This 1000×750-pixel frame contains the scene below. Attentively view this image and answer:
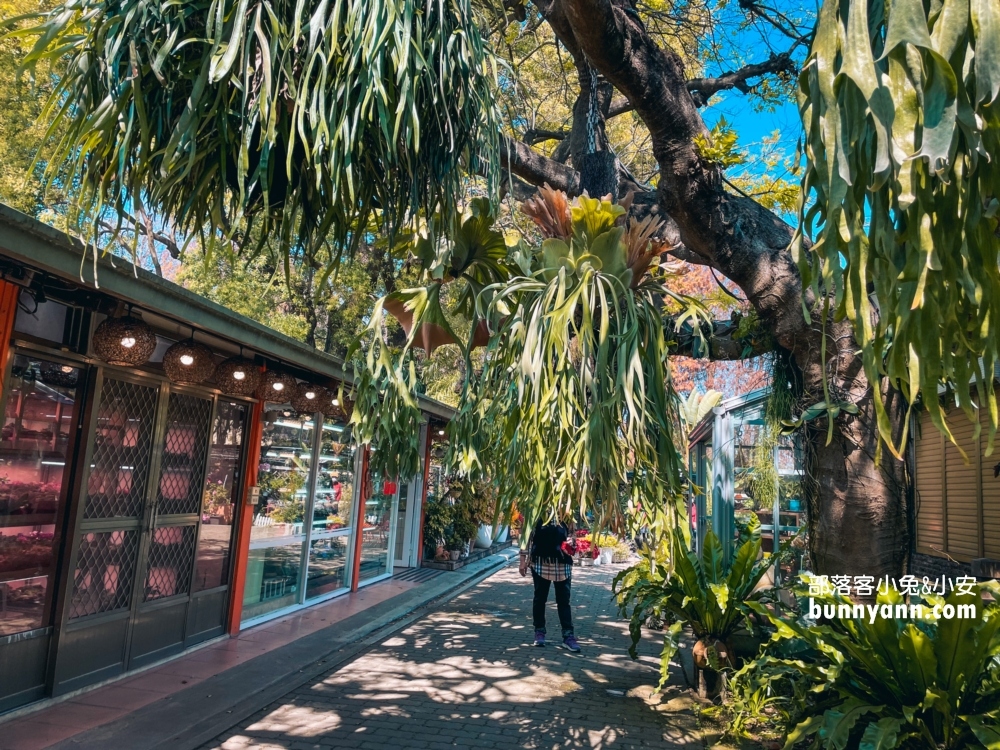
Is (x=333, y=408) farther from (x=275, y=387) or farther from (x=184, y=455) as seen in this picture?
(x=184, y=455)

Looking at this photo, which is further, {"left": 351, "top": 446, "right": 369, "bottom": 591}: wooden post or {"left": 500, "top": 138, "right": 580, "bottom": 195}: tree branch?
{"left": 351, "top": 446, "right": 369, "bottom": 591}: wooden post

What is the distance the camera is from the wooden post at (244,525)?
7234 mm

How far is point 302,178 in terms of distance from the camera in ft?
6.98

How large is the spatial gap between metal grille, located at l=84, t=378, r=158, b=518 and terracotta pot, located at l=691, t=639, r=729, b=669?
4.83m

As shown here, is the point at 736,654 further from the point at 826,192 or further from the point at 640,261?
the point at 826,192

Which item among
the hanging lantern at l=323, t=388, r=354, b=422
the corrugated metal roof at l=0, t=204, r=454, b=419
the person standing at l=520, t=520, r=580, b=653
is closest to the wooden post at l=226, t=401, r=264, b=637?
the corrugated metal roof at l=0, t=204, r=454, b=419

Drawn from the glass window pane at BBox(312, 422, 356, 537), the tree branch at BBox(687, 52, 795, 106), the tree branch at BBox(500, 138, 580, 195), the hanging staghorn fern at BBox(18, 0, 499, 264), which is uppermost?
the tree branch at BBox(687, 52, 795, 106)

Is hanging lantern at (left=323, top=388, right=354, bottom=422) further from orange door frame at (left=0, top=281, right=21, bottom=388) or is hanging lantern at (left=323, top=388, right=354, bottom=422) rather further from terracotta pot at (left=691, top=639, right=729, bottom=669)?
terracotta pot at (left=691, top=639, right=729, bottom=669)

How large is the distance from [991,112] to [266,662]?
22.2 feet

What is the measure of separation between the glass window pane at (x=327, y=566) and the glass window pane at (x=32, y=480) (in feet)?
14.1

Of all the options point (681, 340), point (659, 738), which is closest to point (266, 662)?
point (659, 738)

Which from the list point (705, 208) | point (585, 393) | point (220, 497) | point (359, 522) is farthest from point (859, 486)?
point (359, 522)

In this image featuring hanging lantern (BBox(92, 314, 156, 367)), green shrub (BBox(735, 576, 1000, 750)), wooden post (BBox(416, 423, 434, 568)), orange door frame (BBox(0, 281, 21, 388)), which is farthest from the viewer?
wooden post (BBox(416, 423, 434, 568))

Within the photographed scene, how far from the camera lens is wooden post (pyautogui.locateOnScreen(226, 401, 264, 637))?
7.23 m
